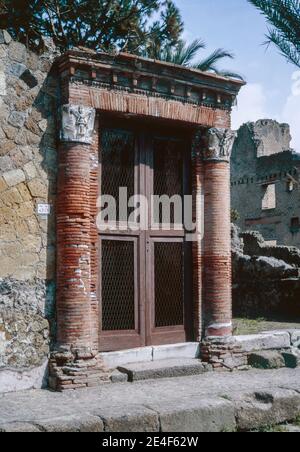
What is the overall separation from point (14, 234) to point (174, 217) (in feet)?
8.18

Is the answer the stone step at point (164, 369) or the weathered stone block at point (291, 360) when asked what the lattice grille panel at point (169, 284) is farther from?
the weathered stone block at point (291, 360)

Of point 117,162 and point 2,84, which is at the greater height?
point 2,84

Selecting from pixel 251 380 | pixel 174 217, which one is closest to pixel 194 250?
pixel 174 217

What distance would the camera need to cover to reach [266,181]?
23172mm

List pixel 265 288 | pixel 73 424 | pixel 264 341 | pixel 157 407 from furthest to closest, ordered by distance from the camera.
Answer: pixel 265 288, pixel 264 341, pixel 157 407, pixel 73 424

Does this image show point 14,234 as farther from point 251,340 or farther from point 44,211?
point 251,340

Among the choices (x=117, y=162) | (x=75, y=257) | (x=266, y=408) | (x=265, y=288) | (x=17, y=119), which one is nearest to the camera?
(x=266, y=408)

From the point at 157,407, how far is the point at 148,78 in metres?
4.33

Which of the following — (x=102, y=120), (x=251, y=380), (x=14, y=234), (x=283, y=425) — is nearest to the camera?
(x=283, y=425)

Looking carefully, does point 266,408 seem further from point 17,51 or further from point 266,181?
point 266,181

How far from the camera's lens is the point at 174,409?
204 inches

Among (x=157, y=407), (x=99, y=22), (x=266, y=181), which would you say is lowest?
(x=157, y=407)

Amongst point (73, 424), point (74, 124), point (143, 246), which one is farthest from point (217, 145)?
point (73, 424)

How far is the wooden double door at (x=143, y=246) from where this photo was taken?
7332 mm
